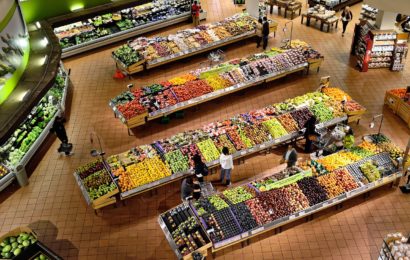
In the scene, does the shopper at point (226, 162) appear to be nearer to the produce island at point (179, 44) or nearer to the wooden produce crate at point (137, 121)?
the wooden produce crate at point (137, 121)

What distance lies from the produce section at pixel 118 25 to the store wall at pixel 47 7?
198 centimetres

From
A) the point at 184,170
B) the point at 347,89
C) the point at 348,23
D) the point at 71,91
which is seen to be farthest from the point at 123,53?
the point at 348,23

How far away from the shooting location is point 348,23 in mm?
19703

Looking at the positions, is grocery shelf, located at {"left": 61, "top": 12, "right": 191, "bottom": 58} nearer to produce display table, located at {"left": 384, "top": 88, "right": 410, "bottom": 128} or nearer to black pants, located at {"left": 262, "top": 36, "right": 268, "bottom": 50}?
black pants, located at {"left": 262, "top": 36, "right": 268, "bottom": 50}

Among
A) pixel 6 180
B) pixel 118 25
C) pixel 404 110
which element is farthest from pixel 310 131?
pixel 118 25

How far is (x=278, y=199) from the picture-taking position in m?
10.3

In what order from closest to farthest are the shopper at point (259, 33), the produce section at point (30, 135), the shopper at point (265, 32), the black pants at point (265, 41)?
the produce section at point (30, 135) < the shopper at point (265, 32) < the black pants at point (265, 41) < the shopper at point (259, 33)

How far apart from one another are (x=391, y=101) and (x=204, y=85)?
6.23 meters

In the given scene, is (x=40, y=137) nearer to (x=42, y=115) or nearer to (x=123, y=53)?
(x=42, y=115)

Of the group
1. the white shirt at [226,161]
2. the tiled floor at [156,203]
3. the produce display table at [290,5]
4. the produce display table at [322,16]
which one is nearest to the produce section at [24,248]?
the tiled floor at [156,203]

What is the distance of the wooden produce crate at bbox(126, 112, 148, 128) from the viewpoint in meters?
13.3

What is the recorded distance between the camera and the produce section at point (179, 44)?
16.3 metres

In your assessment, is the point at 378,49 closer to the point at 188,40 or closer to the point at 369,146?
the point at 369,146

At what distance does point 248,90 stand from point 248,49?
10.5 feet
